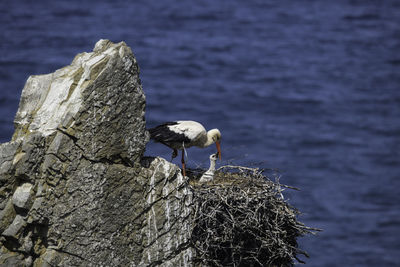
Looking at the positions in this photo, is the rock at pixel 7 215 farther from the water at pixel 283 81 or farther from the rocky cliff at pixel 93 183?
the water at pixel 283 81

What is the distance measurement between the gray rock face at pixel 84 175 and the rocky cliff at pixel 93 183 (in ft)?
0.04

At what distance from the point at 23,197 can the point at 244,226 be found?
3316 millimetres

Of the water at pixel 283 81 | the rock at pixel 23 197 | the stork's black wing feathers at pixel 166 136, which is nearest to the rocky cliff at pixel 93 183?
the rock at pixel 23 197

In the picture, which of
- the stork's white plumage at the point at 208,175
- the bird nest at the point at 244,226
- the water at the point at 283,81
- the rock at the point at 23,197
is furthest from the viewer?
the water at the point at 283,81

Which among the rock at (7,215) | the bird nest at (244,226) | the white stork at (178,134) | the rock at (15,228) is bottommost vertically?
the bird nest at (244,226)

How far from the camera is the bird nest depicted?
31.3 feet

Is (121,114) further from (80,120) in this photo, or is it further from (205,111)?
(205,111)

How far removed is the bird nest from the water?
17.2 metres

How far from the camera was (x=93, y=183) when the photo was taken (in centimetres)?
843

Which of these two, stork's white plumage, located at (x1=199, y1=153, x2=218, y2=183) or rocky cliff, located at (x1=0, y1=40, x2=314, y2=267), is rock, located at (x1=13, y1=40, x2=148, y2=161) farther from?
stork's white plumage, located at (x1=199, y1=153, x2=218, y2=183)

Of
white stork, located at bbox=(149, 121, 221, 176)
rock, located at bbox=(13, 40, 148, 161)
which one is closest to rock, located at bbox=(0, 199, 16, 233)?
rock, located at bbox=(13, 40, 148, 161)

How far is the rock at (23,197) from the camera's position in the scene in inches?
322

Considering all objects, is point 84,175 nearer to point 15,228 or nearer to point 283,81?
point 15,228

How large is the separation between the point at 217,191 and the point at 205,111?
1188 inches
